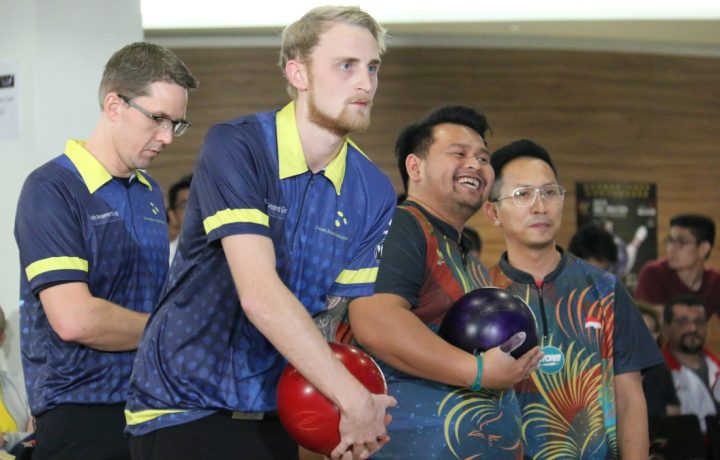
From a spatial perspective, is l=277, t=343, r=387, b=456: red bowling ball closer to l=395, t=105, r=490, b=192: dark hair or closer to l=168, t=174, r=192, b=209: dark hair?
l=395, t=105, r=490, b=192: dark hair

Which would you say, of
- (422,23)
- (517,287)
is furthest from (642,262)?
(517,287)

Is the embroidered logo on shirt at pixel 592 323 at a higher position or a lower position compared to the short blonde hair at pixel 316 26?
lower

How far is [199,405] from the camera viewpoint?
8.70ft

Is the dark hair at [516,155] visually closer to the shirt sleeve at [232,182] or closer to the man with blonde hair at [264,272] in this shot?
the man with blonde hair at [264,272]

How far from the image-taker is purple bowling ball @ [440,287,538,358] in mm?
3359

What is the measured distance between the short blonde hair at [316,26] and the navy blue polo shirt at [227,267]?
17cm

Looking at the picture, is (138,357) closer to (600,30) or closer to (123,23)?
(123,23)

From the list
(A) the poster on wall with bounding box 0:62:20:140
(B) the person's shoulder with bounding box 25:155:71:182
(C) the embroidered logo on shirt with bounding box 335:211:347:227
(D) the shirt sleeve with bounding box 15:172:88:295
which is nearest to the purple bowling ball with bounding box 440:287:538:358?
(C) the embroidered logo on shirt with bounding box 335:211:347:227

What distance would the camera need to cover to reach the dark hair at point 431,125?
4016 millimetres

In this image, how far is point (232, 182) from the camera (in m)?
2.61

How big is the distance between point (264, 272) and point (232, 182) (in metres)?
0.25

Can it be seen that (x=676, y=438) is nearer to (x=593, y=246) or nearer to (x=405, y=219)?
(x=593, y=246)

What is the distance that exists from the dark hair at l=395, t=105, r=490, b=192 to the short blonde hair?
1.18 m

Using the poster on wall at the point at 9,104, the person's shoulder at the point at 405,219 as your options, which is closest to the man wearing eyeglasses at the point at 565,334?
the person's shoulder at the point at 405,219
